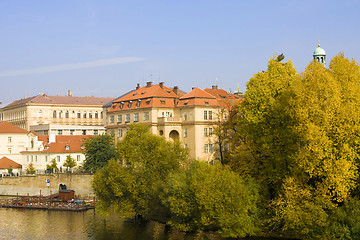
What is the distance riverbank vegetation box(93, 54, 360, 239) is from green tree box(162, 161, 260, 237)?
10cm

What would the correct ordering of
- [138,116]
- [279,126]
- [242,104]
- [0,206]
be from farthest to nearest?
[138,116]
[0,206]
[242,104]
[279,126]

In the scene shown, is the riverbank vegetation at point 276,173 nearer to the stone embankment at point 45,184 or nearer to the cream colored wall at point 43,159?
the stone embankment at point 45,184

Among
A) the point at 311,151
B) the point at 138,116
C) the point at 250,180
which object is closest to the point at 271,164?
the point at 250,180

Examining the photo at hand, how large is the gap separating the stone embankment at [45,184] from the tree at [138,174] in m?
25.5

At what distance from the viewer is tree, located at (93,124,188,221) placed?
62562 mm

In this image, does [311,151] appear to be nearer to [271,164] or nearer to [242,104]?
[271,164]

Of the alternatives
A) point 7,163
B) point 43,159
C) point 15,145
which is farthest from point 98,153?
point 15,145

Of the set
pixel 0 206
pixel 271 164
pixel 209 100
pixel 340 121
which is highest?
pixel 209 100

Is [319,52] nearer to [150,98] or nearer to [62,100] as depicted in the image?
[150,98]

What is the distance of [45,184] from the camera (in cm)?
9462

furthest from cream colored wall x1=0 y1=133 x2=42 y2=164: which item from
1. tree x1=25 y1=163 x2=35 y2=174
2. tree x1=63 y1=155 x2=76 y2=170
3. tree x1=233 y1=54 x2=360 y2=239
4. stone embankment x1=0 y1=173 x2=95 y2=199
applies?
tree x1=233 y1=54 x2=360 y2=239

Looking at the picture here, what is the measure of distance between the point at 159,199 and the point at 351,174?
21943 mm

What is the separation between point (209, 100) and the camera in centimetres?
8919

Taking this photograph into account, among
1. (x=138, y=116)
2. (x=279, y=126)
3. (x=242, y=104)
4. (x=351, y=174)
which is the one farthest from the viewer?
(x=138, y=116)
